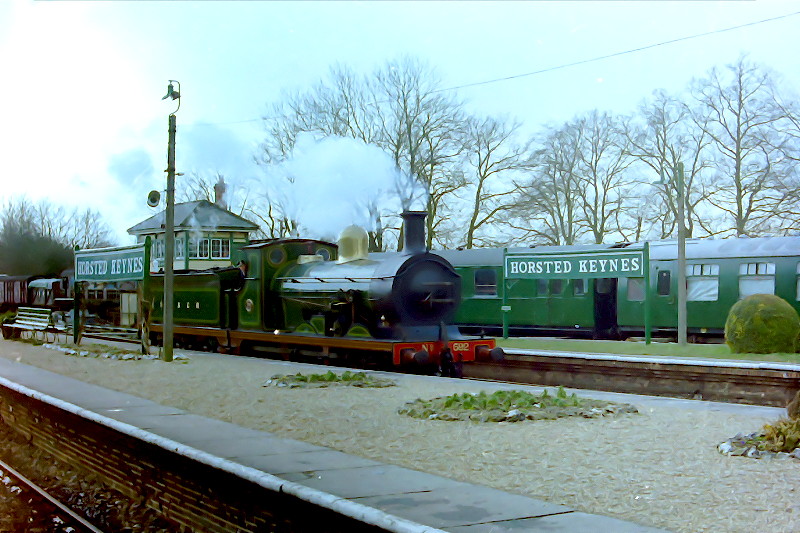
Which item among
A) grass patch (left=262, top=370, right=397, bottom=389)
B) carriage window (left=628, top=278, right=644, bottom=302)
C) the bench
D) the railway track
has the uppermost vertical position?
carriage window (left=628, top=278, right=644, bottom=302)

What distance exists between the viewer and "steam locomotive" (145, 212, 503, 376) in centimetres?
1562

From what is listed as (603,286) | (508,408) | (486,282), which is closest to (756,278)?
(603,286)

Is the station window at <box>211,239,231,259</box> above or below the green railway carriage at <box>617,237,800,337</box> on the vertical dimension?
above

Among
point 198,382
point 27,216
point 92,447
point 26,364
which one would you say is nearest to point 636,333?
point 198,382

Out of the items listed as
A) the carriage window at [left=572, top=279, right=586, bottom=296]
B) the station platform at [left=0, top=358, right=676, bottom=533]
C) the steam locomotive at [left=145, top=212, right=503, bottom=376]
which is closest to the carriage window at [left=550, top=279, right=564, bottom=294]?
the carriage window at [left=572, top=279, right=586, bottom=296]

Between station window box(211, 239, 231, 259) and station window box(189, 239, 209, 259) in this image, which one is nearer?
station window box(189, 239, 209, 259)

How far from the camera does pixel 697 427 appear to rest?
867cm

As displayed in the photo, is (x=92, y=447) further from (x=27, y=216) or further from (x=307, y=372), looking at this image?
(x=27, y=216)

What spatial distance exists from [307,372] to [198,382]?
78.7 inches

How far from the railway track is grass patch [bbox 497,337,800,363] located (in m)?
13.4

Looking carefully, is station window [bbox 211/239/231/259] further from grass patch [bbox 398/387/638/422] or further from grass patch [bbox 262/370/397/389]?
grass patch [bbox 398/387/638/422]

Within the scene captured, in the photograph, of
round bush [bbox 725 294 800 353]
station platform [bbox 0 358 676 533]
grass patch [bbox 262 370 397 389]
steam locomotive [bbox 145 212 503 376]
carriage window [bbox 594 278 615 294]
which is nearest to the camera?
station platform [bbox 0 358 676 533]

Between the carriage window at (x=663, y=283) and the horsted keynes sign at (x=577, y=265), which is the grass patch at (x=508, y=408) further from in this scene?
the carriage window at (x=663, y=283)

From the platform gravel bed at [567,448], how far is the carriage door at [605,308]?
12.3 meters
